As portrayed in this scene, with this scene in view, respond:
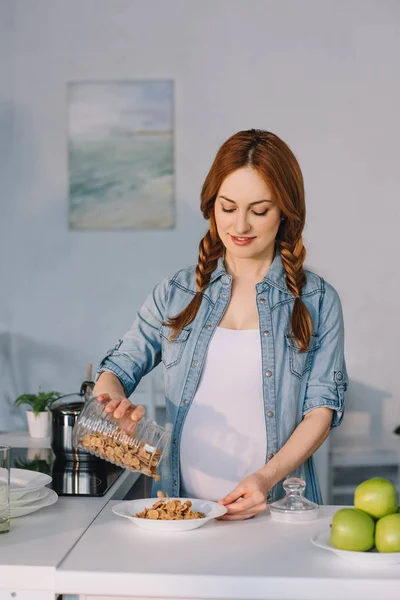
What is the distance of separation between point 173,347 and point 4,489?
1.94ft

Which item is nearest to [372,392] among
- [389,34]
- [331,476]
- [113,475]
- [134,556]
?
[331,476]

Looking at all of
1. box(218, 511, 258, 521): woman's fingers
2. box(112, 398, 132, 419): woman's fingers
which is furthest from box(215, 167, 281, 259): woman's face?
box(218, 511, 258, 521): woman's fingers

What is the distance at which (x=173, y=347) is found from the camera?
1.90 m

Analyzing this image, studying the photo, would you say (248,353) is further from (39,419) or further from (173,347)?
(39,419)

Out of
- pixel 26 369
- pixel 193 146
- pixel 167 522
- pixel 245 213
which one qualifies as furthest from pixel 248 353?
pixel 26 369

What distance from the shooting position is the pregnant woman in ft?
5.91

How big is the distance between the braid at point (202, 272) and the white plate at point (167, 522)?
44 centimetres

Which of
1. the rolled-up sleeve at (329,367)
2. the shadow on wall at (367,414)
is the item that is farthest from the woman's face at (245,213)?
the shadow on wall at (367,414)

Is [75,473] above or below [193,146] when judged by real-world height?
below

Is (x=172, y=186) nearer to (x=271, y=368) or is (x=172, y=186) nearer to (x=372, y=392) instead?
(x=372, y=392)

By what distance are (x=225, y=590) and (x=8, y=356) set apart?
3266 millimetres

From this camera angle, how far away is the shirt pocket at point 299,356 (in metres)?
1.85

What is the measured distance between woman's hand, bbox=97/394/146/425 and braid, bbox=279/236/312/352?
0.46m

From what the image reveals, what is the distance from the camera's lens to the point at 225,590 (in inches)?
47.8
